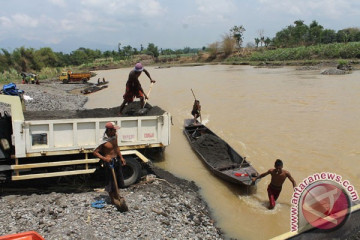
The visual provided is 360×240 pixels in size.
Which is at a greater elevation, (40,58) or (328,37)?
(328,37)

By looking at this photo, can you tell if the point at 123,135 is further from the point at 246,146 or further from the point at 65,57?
the point at 65,57

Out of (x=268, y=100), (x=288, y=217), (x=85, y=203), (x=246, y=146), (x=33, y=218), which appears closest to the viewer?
(x=33, y=218)

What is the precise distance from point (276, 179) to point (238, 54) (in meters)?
69.0

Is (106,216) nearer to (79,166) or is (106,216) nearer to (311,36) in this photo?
(79,166)

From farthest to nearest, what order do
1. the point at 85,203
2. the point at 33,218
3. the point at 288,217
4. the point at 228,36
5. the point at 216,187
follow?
the point at 228,36, the point at 216,187, the point at 288,217, the point at 85,203, the point at 33,218

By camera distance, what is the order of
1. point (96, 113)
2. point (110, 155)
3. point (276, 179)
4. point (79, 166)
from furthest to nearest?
point (96, 113)
point (79, 166)
point (276, 179)
point (110, 155)

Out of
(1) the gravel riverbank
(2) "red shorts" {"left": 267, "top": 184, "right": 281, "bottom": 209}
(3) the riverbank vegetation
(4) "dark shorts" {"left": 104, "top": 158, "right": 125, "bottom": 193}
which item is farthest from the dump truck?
(2) "red shorts" {"left": 267, "top": 184, "right": 281, "bottom": 209}

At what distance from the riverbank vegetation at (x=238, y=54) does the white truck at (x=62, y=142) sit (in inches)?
1315

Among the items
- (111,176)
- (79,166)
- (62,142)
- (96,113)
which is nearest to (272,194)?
(111,176)

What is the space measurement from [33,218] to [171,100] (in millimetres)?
18876

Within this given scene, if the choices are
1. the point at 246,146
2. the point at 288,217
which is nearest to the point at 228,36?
the point at 246,146

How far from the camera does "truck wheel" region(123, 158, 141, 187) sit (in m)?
7.10

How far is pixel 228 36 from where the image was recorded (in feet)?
256

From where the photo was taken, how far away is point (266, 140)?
12.5 meters
